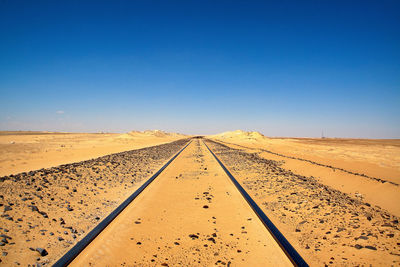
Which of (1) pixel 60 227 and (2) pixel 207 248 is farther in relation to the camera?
(1) pixel 60 227

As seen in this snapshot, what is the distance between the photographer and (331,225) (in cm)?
454

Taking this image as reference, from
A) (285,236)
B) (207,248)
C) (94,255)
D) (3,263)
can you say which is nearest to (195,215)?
(207,248)

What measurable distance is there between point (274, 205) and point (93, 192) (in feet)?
18.2

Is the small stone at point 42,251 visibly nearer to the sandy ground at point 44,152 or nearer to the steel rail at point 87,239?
the steel rail at point 87,239

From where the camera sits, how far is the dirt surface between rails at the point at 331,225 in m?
3.40

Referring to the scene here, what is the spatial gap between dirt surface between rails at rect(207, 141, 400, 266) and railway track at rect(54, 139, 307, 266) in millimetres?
437

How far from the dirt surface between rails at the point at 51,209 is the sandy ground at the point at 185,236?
0.65 m

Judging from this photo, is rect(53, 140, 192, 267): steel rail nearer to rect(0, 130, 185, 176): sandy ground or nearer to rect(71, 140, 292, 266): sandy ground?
rect(71, 140, 292, 266): sandy ground

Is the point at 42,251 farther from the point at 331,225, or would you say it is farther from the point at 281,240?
the point at 331,225

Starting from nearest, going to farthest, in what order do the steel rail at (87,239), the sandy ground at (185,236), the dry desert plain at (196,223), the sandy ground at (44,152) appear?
the steel rail at (87,239) → the sandy ground at (185,236) → the dry desert plain at (196,223) → the sandy ground at (44,152)

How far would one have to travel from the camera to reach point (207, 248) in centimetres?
352

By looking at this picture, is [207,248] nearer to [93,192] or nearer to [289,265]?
[289,265]

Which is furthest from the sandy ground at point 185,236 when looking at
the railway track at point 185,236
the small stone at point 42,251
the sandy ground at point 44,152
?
the sandy ground at point 44,152

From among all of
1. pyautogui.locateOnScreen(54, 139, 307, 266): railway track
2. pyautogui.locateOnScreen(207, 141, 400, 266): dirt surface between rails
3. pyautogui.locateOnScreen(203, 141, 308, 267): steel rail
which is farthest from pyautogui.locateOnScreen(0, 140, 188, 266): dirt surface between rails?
pyautogui.locateOnScreen(207, 141, 400, 266): dirt surface between rails
